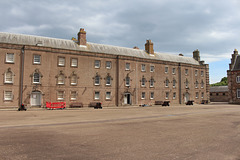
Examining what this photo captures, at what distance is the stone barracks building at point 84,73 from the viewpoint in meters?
30.5

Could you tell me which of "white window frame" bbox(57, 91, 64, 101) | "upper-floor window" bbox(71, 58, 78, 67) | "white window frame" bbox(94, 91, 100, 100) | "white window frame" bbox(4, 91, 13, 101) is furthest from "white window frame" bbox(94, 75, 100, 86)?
"white window frame" bbox(4, 91, 13, 101)

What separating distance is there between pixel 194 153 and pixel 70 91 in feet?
96.2

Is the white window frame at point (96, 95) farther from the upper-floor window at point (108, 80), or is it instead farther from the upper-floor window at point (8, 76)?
the upper-floor window at point (8, 76)

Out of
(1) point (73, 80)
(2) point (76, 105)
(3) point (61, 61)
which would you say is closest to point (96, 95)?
(2) point (76, 105)

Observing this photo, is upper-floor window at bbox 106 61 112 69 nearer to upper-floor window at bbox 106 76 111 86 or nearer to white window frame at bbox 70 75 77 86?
upper-floor window at bbox 106 76 111 86

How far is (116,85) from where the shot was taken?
3888 cm

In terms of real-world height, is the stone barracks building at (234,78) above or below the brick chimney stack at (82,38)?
below

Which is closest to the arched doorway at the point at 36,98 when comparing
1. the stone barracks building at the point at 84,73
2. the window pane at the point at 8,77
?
the stone barracks building at the point at 84,73

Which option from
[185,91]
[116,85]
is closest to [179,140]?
[116,85]

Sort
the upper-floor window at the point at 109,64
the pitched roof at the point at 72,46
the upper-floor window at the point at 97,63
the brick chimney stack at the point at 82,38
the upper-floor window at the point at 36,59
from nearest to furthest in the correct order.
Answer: the upper-floor window at the point at 36,59 < the pitched roof at the point at 72,46 < the upper-floor window at the point at 97,63 < the brick chimney stack at the point at 82,38 < the upper-floor window at the point at 109,64

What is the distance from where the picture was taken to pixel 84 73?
35500 millimetres

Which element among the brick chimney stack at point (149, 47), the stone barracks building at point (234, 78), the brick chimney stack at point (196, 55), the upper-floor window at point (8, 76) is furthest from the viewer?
the brick chimney stack at point (196, 55)

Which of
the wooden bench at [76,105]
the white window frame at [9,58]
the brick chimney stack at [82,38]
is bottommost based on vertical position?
the wooden bench at [76,105]

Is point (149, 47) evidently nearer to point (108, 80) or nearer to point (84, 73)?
point (108, 80)
